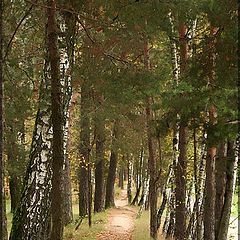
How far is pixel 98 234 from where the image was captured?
633 inches

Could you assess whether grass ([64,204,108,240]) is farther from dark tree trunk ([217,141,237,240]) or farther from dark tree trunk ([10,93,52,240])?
dark tree trunk ([217,141,237,240])

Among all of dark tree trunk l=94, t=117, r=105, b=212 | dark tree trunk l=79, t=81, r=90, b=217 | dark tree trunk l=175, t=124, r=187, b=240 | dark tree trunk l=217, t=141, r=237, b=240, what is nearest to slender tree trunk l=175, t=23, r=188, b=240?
dark tree trunk l=175, t=124, r=187, b=240

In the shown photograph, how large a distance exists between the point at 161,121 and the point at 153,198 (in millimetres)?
8177

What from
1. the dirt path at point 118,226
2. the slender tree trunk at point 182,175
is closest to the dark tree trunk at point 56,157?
the slender tree trunk at point 182,175

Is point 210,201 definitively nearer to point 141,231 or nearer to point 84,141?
point 141,231

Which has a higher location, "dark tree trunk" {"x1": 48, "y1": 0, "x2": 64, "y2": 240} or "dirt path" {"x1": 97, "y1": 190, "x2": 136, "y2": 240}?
"dark tree trunk" {"x1": 48, "y1": 0, "x2": 64, "y2": 240}

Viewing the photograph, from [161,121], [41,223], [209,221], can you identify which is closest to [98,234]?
[209,221]

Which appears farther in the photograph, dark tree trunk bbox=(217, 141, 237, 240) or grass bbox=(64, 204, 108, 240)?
grass bbox=(64, 204, 108, 240)

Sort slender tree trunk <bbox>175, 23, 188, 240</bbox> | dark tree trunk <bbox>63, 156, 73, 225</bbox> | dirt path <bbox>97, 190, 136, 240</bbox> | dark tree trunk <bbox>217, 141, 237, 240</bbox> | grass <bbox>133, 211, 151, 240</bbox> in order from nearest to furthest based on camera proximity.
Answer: dark tree trunk <bbox>217, 141, 237, 240</bbox> < slender tree trunk <bbox>175, 23, 188, 240</bbox> < dirt path <bbox>97, 190, 136, 240</bbox> < grass <bbox>133, 211, 151, 240</bbox> < dark tree trunk <bbox>63, 156, 73, 225</bbox>

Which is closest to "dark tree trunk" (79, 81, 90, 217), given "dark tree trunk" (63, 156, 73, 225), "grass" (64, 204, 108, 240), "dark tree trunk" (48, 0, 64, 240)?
"grass" (64, 204, 108, 240)

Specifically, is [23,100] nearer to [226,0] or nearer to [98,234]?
[98,234]

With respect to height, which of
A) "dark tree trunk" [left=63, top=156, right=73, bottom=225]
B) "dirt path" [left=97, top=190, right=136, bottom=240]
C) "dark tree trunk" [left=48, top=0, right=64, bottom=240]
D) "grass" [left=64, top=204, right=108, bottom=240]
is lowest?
"dirt path" [left=97, top=190, right=136, bottom=240]

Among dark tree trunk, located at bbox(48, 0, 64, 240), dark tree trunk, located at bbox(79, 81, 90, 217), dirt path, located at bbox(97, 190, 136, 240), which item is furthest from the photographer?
dark tree trunk, located at bbox(79, 81, 90, 217)

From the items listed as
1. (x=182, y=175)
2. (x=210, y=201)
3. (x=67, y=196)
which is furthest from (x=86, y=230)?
(x=210, y=201)
